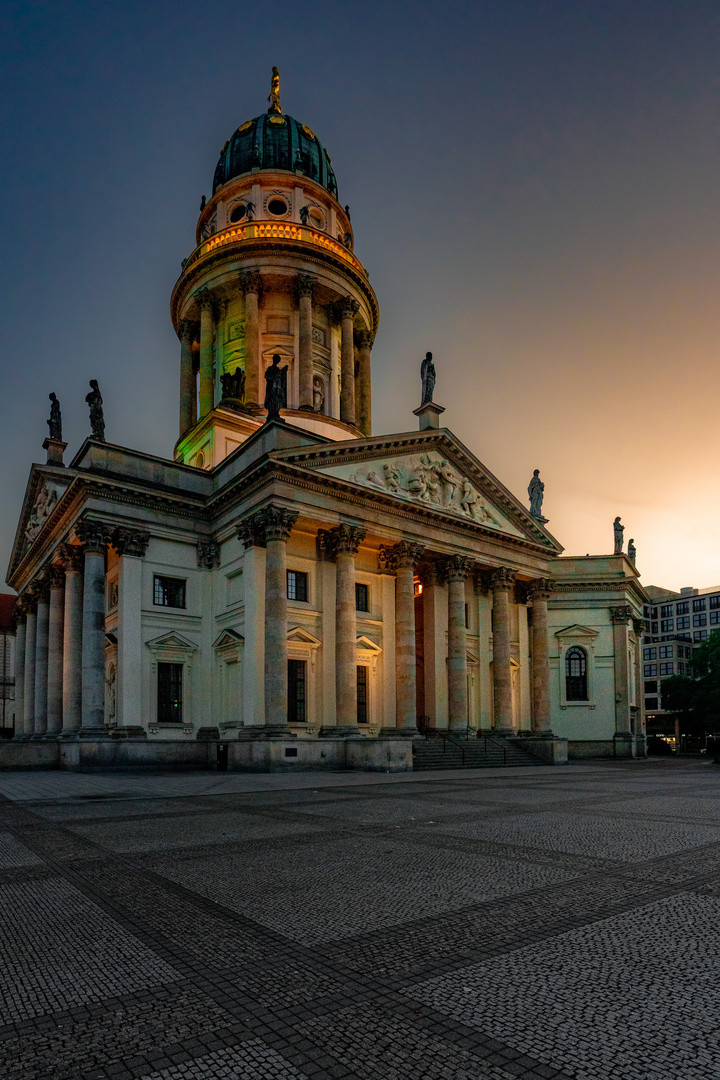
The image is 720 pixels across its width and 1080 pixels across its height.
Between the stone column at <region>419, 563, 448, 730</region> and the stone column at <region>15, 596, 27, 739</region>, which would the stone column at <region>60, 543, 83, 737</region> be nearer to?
the stone column at <region>15, 596, 27, 739</region>

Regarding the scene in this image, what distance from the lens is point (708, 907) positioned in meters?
8.38

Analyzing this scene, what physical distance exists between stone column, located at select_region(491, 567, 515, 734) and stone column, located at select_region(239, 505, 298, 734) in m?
15.8

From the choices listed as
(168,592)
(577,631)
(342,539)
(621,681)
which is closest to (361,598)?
(342,539)

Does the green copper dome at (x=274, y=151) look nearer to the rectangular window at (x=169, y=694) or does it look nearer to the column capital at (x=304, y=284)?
the column capital at (x=304, y=284)

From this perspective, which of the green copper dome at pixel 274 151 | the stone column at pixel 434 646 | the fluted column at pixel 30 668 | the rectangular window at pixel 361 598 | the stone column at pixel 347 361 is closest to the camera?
the rectangular window at pixel 361 598

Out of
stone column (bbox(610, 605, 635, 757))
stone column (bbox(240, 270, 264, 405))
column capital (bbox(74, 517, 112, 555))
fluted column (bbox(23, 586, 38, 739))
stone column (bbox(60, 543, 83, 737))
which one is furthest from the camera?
stone column (bbox(610, 605, 635, 757))

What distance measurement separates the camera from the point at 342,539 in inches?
1465

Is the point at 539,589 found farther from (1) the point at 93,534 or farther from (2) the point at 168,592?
(1) the point at 93,534

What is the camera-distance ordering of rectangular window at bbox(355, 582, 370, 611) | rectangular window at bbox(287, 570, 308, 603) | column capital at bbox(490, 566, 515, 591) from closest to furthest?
rectangular window at bbox(287, 570, 308, 603) → rectangular window at bbox(355, 582, 370, 611) → column capital at bbox(490, 566, 515, 591)

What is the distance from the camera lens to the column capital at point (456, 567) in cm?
4256

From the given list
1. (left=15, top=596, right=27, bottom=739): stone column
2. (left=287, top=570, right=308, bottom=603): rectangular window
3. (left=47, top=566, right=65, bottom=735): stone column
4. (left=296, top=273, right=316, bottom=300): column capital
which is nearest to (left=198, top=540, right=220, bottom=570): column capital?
(left=287, top=570, right=308, bottom=603): rectangular window

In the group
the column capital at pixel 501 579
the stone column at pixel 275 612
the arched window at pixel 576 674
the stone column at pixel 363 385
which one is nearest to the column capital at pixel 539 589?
the column capital at pixel 501 579

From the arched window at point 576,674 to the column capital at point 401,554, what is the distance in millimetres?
20719

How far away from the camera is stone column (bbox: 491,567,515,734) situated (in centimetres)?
4453
